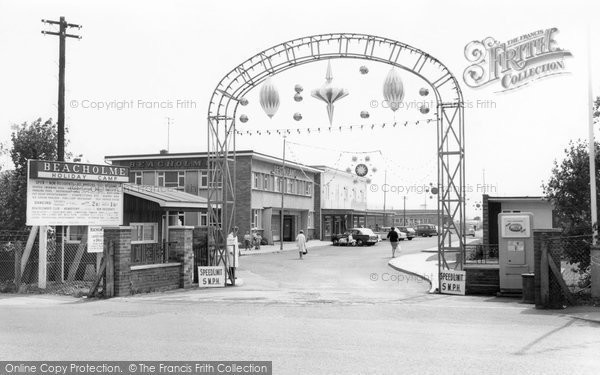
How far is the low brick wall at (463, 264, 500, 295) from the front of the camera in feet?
55.0

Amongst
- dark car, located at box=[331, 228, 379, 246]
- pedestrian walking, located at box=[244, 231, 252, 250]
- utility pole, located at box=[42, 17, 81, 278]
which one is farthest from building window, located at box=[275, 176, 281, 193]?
utility pole, located at box=[42, 17, 81, 278]

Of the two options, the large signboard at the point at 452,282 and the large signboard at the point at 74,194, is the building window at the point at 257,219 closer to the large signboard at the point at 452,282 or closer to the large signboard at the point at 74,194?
the large signboard at the point at 74,194

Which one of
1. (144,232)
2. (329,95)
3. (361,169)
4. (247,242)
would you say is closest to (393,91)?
(329,95)

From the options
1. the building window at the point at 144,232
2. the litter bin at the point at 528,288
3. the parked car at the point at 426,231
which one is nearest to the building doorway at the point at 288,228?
the parked car at the point at 426,231

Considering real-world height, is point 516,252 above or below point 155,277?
above

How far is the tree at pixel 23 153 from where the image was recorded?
1043 inches

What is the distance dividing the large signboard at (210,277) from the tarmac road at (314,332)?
3.97 feet

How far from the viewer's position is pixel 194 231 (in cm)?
2036

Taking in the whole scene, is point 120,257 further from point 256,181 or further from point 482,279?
point 256,181

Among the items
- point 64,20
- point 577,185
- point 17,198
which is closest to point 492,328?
point 577,185

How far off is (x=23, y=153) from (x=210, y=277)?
13.0 m

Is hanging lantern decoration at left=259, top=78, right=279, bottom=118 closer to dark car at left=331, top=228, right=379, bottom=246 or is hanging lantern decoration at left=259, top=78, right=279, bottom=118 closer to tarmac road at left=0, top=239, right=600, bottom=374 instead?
tarmac road at left=0, top=239, right=600, bottom=374

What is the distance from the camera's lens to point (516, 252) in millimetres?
16219

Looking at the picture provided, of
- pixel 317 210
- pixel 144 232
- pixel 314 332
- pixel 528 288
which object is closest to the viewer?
pixel 314 332
